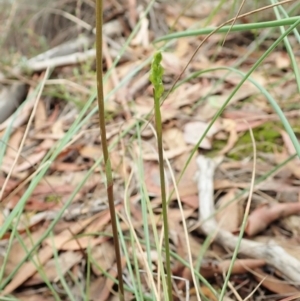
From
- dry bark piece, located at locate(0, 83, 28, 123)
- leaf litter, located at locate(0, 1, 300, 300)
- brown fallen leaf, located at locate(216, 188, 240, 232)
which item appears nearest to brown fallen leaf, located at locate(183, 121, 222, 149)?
leaf litter, located at locate(0, 1, 300, 300)

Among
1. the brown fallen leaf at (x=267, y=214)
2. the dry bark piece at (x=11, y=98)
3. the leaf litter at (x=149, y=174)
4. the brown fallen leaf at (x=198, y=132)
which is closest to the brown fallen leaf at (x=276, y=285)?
the leaf litter at (x=149, y=174)

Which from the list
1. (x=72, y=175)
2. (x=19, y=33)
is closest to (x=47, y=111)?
(x=72, y=175)

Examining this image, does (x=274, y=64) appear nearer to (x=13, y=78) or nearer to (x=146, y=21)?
(x=146, y=21)

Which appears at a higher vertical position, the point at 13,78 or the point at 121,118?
the point at 13,78

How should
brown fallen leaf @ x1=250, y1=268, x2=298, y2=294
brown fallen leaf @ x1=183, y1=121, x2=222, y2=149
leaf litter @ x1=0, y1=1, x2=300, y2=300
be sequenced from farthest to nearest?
brown fallen leaf @ x1=183, y1=121, x2=222, y2=149
leaf litter @ x1=0, y1=1, x2=300, y2=300
brown fallen leaf @ x1=250, y1=268, x2=298, y2=294

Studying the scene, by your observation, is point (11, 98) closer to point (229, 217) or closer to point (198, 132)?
point (198, 132)

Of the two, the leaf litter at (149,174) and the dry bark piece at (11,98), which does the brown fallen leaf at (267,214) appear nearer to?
the leaf litter at (149,174)

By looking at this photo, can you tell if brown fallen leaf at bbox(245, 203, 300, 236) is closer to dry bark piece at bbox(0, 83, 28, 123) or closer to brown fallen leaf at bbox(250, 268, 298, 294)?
brown fallen leaf at bbox(250, 268, 298, 294)
